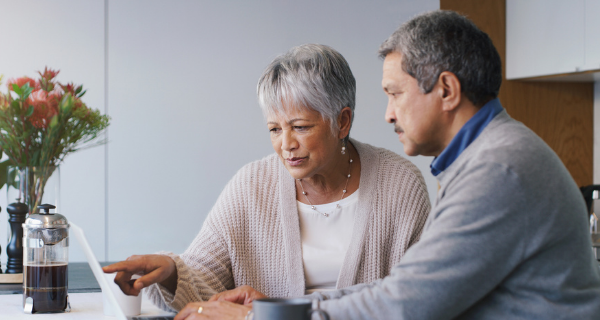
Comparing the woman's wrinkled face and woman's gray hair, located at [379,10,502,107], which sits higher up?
woman's gray hair, located at [379,10,502,107]

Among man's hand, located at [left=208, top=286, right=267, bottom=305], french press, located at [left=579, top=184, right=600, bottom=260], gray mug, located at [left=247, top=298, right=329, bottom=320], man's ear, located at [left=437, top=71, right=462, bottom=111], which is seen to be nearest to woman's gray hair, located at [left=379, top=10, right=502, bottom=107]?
man's ear, located at [left=437, top=71, right=462, bottom=111]

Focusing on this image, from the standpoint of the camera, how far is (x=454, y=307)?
822 millimetres

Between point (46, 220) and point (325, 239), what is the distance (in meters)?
0.68

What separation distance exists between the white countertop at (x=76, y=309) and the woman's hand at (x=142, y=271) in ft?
0.23

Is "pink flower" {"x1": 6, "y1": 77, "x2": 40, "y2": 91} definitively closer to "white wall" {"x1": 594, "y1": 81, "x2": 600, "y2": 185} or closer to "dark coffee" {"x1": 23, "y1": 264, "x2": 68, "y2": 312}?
"dark coffee" {"x1": 23, "y1": 264, "x2": 68, "y2": 312}

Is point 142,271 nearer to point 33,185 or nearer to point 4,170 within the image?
point 33,185

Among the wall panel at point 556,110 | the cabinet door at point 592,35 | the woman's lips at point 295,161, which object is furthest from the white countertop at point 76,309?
the wall panel at point 556,110

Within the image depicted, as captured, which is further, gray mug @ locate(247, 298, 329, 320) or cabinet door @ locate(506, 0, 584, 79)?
cabinet door @ locate(506, 0, 584, 79)

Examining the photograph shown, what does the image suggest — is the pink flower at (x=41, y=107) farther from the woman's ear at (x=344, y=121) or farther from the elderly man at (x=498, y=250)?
the elderly man at (x=498, y=250)

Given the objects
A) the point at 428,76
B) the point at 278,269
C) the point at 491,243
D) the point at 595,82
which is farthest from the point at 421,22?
the point at 595,82

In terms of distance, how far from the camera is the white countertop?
1.15 meters

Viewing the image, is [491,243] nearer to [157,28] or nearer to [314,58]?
[314,58]

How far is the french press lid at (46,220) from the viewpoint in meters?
1.16

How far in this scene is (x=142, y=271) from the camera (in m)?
1.22
